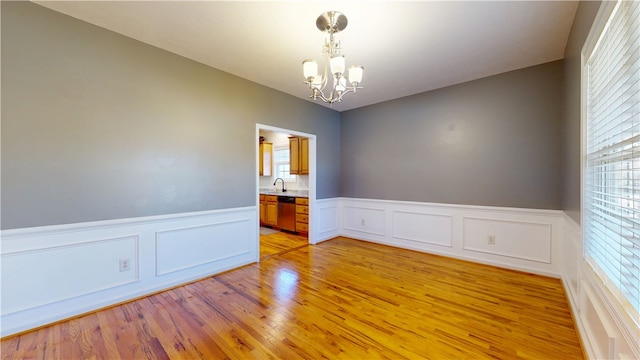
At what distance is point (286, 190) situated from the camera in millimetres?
6312

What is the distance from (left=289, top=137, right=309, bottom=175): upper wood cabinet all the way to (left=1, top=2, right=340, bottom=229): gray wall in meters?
2.10

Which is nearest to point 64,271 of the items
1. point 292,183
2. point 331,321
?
point 331,321

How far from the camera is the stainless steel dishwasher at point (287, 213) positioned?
5.32 meters

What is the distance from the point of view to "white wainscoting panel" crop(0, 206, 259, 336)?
6.39 feet

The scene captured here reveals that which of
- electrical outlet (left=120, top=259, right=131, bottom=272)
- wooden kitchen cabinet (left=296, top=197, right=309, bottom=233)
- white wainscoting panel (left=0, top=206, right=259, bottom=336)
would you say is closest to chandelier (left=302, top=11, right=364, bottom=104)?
white wainscoting panel (left=0, top=206, right=259, bottom=336)

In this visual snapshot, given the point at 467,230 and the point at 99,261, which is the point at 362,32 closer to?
the point at 467,230

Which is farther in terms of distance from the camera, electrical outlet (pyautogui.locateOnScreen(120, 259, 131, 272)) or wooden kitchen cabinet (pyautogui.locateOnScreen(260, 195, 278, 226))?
wooden kitchen cabinet (pyautogui.locateOnScreen(260, 195, 278, 226))

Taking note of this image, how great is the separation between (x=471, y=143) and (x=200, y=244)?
13.0ft

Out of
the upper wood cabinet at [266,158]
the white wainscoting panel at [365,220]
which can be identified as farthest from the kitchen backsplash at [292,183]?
the white wainscoting panel at [365,220]

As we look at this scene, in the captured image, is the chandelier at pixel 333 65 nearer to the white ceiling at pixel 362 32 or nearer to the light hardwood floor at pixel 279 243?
the white ceiling at pixel 362 32

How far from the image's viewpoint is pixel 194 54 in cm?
278

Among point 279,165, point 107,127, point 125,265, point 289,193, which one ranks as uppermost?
point 107,127

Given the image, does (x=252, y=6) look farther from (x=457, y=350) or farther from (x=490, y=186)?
(x=490, y=186)

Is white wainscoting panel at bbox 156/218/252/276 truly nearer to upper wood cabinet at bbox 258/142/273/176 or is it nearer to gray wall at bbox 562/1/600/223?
upper wood cabinet at bbox 258/142/273/176
